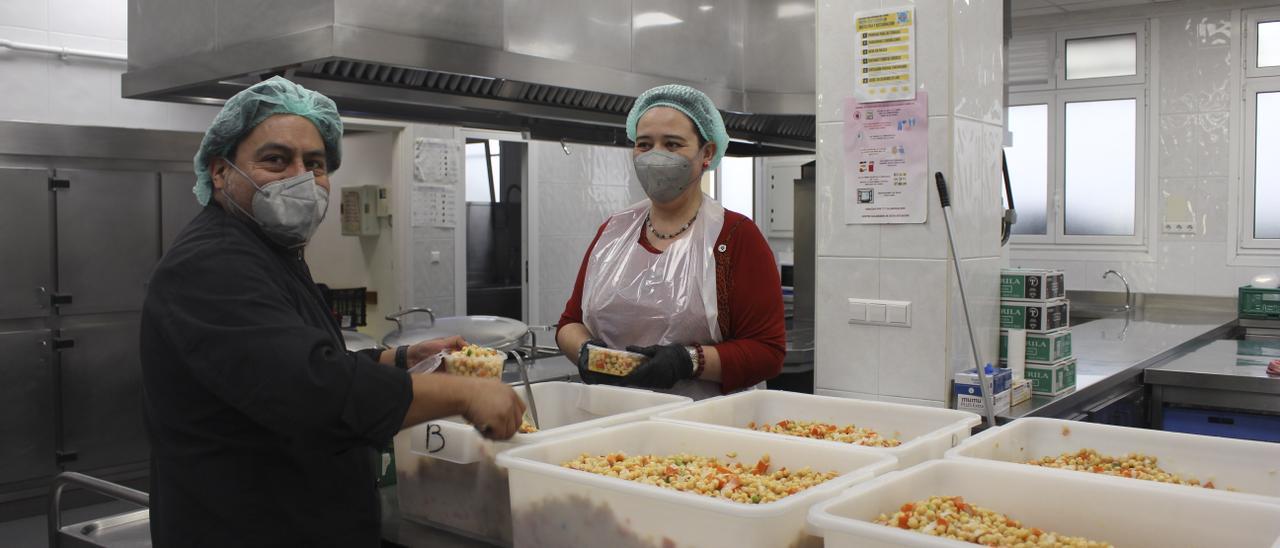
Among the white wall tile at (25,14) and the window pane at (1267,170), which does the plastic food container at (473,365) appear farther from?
the window pane at (1267,170)

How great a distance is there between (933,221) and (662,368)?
984 mm

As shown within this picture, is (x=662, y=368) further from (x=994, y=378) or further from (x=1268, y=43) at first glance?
(x=1268, y=43)

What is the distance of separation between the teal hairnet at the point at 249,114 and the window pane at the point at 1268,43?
6.02m

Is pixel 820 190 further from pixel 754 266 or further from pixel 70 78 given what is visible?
pixel 70 78

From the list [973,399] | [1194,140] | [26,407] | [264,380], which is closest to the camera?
[264,380]

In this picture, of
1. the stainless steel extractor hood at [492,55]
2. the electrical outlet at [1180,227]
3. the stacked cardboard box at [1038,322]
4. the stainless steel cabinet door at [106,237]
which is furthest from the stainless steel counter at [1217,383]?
the stainless steel cabinet door at [106,237]

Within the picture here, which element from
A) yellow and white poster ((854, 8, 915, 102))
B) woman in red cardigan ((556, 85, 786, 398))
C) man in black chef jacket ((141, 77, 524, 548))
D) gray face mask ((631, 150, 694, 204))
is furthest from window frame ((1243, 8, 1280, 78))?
man in black chef jacket ((141, 77, 524, 548))

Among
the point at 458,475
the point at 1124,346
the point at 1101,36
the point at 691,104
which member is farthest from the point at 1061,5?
the point at 458,475

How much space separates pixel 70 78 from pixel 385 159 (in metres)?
1.90

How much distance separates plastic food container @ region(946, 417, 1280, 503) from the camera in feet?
5.11

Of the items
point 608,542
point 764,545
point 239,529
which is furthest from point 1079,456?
point 239,529

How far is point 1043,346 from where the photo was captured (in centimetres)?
278

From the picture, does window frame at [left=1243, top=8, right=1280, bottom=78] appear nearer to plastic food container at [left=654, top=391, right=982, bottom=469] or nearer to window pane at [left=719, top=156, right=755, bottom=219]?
window pane at [left=719, top=156, right=755, bottom=219]

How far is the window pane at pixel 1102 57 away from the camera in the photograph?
242 inches
